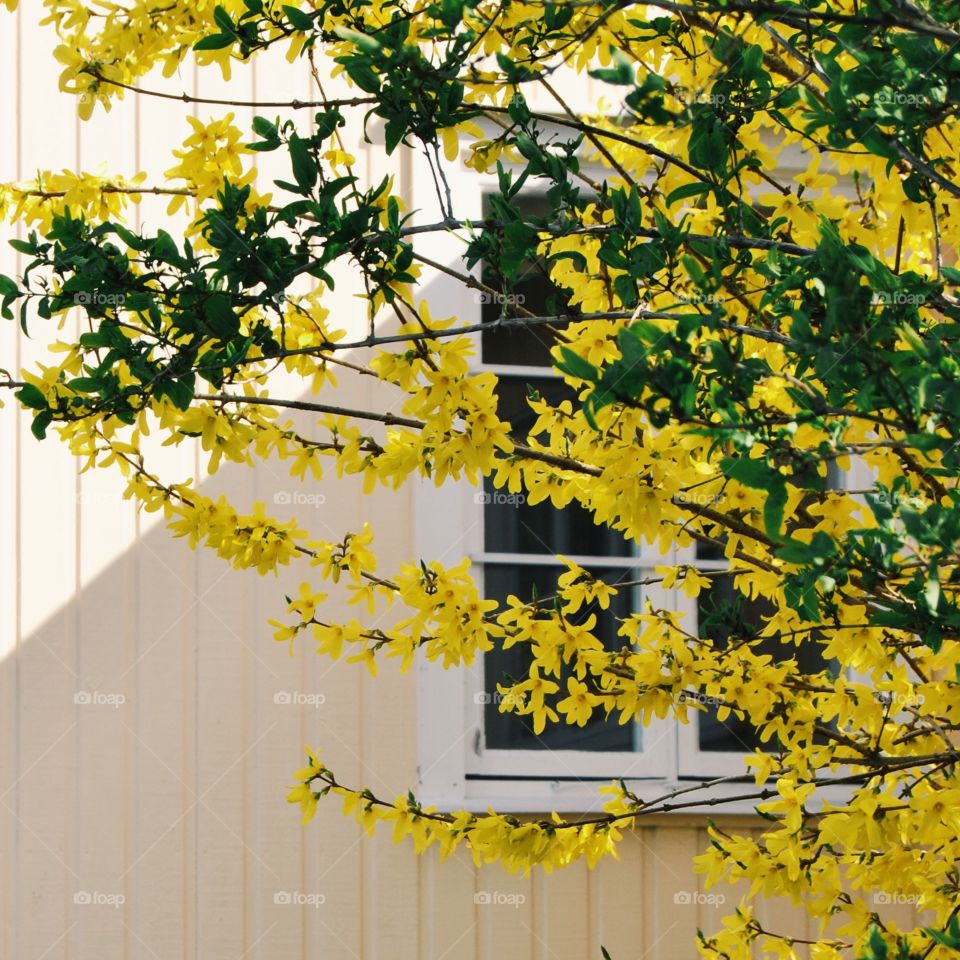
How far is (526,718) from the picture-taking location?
3.77m

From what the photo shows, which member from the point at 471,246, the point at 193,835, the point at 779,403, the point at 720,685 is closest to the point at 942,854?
the point at 720,685

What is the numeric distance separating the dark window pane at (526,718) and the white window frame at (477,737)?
3 cm

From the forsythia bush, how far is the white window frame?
103cm

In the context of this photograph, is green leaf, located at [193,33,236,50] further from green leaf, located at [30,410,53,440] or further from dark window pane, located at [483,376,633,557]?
dark window pane, located at [483,376,633,557]

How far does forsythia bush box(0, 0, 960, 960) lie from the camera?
1434 millimetres

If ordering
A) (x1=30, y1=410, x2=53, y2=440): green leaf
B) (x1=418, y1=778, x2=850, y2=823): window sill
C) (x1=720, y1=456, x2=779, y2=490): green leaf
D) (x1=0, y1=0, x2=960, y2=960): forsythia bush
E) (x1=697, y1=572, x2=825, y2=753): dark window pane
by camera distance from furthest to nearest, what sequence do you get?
(x1=697, y1=572, x2=825, y2=753): dark window pane → (x1=418, y1=778, x2=850, y2=823): window sill → (x1=30, y1=410, x2=53, y2=440): green leaf → (x1=0, y1=0, x2=960, y2=960): forsythia bush → (x1=720, y1=456, x2=779, y2=490): green leaf

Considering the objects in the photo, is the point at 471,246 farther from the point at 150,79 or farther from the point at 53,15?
the point at 150,79

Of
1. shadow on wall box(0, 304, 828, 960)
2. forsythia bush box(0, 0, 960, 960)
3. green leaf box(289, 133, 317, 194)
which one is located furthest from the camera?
shadow on wall box(0, 304, 828, 960)

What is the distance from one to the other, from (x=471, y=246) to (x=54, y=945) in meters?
2.34

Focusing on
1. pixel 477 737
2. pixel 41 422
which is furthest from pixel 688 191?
pixel 477 737

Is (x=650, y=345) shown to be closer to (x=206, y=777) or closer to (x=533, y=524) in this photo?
(x=206, y=777)

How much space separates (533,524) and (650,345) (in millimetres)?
2524

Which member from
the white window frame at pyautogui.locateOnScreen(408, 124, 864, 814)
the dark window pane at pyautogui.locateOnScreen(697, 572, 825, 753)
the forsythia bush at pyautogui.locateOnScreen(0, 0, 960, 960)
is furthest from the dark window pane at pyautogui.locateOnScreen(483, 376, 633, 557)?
the forsythia bush at pyautogui.locateOnScreen(0, 0, 960, 960)

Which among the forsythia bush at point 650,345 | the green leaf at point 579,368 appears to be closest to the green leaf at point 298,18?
the forsythia bush at point 650,345
